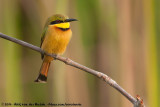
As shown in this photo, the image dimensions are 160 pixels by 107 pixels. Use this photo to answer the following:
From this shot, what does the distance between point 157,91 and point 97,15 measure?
78 cm

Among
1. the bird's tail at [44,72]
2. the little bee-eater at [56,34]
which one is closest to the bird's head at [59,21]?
the little bee-eater at [56,34]

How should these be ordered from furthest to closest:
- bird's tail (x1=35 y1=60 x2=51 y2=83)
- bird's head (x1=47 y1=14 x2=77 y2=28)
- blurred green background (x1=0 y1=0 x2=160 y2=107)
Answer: bird's tail (x1=35 y1=60 x2=51 y2=83)
blurred green background (x1=0 y1=0 x2=160 y2=107)
bird's head (x1=47 y1=14 x2=77 y2=28)

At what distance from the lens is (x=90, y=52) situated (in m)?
2.67

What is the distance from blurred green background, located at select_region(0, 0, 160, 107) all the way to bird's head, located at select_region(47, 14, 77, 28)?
0.08 meters

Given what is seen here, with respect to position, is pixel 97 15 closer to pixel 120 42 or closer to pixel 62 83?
pixel 120 42

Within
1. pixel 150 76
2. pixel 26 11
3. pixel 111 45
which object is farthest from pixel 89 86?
pixel 26 11

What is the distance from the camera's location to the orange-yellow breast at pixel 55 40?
7.32ft

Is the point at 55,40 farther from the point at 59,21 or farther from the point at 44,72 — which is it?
the point at 44,72

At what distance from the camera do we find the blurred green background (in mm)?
2281

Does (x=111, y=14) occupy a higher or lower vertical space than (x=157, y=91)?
higher

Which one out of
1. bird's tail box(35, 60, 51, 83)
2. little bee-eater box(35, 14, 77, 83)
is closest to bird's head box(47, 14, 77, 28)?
little bee-eater box(35, 14, 77, 83)

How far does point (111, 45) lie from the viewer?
2.58 m

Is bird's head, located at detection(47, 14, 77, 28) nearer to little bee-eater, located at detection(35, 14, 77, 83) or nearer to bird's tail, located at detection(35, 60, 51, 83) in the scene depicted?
little bee-eater, located at detection(35, 14, 77, 83)

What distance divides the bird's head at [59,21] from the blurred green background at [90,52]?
0.08 m
